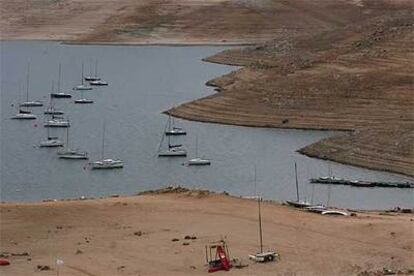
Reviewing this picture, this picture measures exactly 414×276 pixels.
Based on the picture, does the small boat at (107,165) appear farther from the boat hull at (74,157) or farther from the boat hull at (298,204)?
the boat hull at (298,204)

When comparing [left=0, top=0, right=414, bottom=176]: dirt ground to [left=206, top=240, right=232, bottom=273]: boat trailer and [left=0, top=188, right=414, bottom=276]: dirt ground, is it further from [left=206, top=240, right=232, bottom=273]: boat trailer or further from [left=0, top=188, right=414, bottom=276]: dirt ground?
[left=206, top=240, right=232, bottom=273]: boat trailer

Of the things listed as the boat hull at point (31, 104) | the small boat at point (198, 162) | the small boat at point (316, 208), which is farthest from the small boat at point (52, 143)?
the small boat at point (316, 208)

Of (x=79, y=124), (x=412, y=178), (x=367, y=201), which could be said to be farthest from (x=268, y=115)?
(x=367, y=201)

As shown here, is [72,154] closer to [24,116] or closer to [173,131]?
[173,131]

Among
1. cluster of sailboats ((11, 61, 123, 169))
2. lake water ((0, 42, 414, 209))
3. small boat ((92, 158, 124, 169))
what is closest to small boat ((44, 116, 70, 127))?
cluster of sailboats ((11, 61, 123, 169))

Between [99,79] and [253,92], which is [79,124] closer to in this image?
[253,92]

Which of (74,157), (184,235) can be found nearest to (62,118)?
(74,157)
